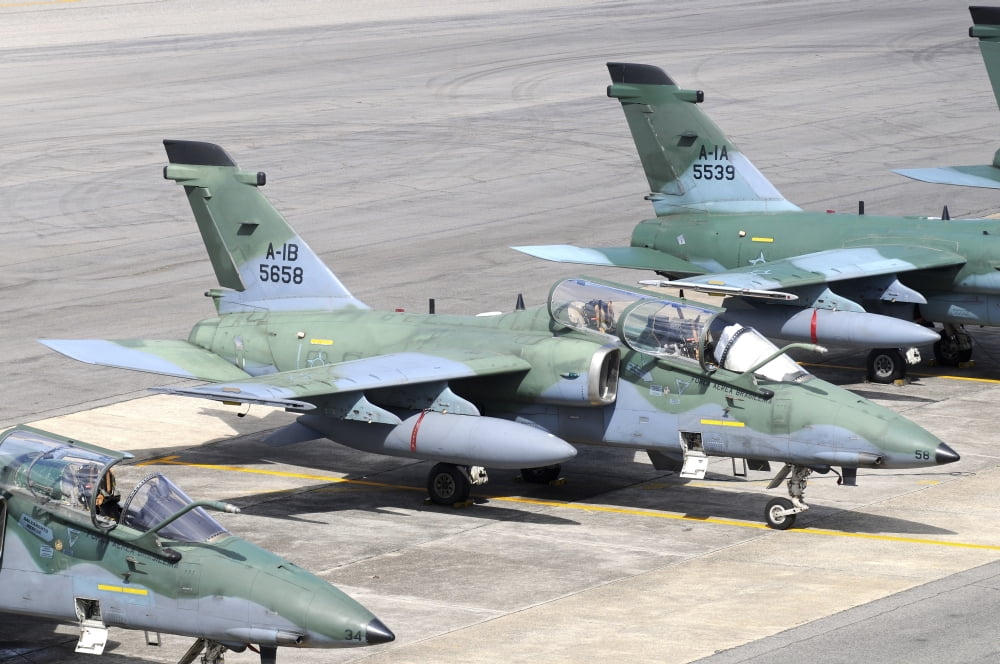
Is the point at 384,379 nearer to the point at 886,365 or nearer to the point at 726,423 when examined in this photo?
the point at 726,423

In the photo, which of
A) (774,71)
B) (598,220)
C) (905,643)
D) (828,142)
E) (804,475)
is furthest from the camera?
(774,71)

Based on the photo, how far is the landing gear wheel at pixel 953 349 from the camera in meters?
28.7

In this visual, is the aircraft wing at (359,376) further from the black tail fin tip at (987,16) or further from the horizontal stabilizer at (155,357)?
the black tail fin tip at (987,16)

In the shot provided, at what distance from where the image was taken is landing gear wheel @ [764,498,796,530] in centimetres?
2003

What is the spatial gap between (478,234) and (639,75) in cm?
1012

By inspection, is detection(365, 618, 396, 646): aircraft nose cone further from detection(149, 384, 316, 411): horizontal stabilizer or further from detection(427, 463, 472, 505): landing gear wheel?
detection(427, 463, 472, 505): landing gear wheel

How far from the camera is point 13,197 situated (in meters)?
43.2

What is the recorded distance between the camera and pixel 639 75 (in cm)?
3034

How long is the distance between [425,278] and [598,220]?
6739mm

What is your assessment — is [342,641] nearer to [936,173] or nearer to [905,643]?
[905,643]

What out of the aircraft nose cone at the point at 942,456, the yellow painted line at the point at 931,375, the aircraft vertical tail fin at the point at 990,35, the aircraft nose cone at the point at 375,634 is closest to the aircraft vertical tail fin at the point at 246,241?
the aircraft nose cone at the point at 942,456

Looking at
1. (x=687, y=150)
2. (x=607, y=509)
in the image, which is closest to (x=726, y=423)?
(x=607, y=509)

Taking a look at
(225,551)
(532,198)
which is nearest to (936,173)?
(532,198)

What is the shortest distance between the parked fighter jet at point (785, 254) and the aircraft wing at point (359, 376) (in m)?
5.87
